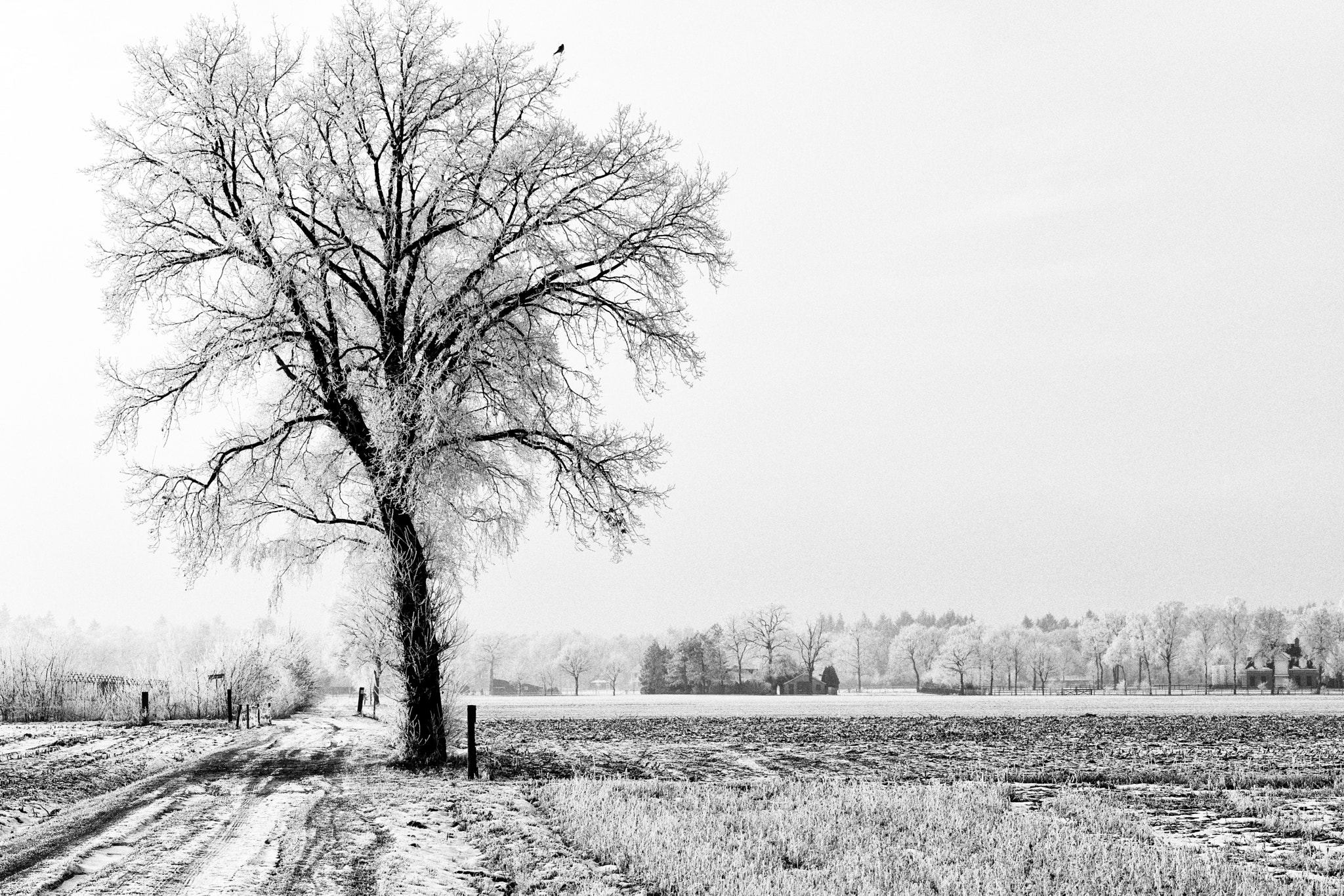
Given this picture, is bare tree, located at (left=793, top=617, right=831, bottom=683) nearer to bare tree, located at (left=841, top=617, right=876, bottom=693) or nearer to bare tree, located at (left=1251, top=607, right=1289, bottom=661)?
bare tree, located at (left=841, top=617, right=876, bottom=693)

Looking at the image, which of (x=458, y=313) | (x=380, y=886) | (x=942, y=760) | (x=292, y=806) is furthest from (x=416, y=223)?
(x=942, y=760)

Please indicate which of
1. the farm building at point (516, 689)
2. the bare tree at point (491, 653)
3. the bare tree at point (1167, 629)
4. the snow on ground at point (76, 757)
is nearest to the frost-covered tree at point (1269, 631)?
the bare tree at point (1167, 629)

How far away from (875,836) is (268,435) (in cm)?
1372

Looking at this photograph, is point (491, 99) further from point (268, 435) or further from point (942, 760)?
point (942, 760)

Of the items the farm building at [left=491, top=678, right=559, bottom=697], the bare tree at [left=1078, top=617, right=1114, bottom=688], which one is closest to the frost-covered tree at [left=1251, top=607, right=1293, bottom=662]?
the bare tree at [left=1078, top=617, right=1114, bottom=688]

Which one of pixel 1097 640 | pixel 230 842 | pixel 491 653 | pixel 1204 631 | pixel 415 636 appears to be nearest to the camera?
pixel 230 842

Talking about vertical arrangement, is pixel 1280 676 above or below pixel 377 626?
below

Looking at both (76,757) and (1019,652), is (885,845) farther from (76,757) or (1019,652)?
(1019,652)

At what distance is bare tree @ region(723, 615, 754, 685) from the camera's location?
5472 inches

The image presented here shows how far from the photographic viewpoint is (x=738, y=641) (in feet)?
459

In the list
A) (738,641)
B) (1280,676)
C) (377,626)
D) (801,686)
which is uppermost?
(377,626)

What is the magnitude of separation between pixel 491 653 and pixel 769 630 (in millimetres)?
51735

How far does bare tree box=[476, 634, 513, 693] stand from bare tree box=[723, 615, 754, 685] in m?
37.8

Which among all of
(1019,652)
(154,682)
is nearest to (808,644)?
(1019,652)
